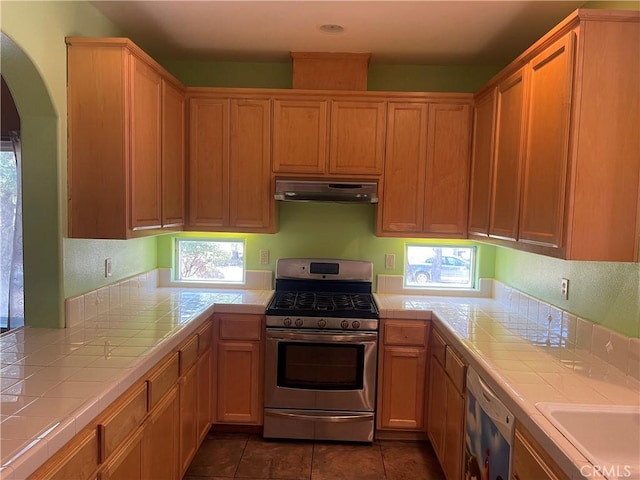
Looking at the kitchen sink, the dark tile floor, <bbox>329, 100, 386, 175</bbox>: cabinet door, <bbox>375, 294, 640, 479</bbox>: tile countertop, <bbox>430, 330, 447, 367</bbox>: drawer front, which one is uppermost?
<bbox>329, 100, 386, 175</bbox>: cabinet door

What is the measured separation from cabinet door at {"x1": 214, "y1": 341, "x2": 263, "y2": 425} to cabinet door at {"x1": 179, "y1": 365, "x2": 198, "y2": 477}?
0.34 metres

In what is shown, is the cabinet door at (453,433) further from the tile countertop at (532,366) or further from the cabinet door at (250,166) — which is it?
the cabinet door at (250,166)

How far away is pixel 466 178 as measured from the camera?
3.02 m

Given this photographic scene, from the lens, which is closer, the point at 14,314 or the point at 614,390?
the point at 614,390

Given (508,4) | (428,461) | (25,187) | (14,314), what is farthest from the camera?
(14,314)

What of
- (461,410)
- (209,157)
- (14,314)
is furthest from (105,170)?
(461,410)

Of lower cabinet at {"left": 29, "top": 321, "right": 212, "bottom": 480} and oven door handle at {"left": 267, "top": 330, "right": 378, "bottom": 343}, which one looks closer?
lower cabinet at {"left": 29, "top": 321, "right": 212, "bottom": 480}

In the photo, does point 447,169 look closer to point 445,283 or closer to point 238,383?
point 445,283

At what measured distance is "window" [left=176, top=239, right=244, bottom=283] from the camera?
3471 mm

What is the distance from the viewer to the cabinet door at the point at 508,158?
2.22 metres

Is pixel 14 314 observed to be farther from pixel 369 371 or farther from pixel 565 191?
pixel 565 191

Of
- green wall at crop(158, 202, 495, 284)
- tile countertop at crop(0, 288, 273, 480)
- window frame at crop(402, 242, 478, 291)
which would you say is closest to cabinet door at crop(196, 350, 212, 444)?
tile countertop at crop(0, 288, 273, 480)

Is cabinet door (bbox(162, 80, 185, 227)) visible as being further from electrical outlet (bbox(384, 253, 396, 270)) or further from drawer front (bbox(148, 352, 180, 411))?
electrical outlet (bbox(384, 253, 396, 270))

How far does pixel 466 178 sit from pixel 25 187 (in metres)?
2.62
